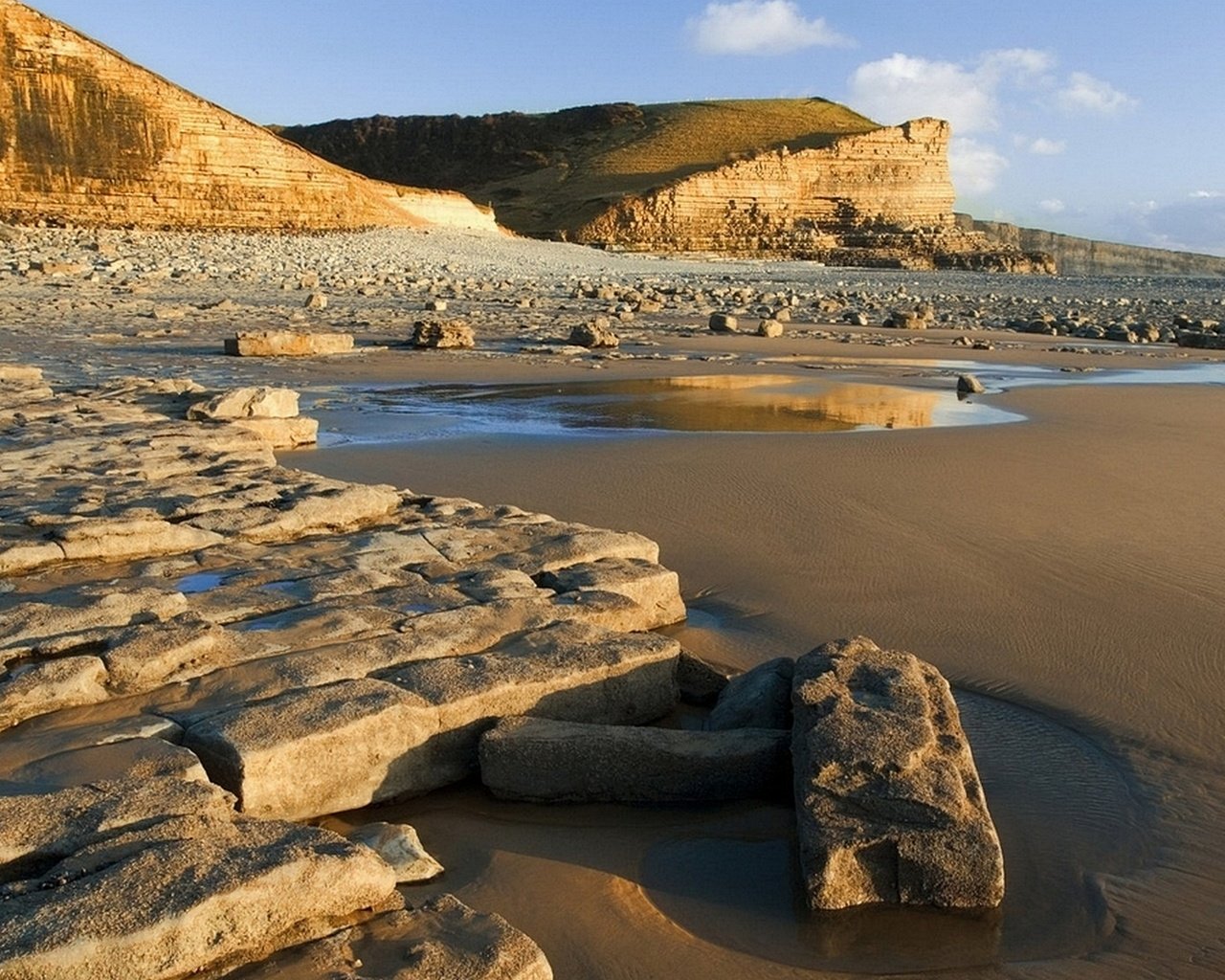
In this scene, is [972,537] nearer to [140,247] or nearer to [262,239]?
[140,247]

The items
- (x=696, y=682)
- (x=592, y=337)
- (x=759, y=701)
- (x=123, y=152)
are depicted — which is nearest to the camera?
(x=759, y=701)

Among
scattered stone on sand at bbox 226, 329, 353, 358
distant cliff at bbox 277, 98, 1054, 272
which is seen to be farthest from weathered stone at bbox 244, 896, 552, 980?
distant cliff at bbox 277, 98, 1054, 272

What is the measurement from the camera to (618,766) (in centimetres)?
291

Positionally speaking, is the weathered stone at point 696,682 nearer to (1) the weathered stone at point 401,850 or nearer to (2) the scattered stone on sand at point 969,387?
(1) the weathered stone at point 401,850

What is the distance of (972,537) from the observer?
203 inches

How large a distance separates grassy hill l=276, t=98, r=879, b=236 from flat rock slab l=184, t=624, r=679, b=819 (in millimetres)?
51459

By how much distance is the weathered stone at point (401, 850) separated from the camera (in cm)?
249

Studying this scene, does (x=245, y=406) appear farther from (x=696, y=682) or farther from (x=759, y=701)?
(x=759, y=701)

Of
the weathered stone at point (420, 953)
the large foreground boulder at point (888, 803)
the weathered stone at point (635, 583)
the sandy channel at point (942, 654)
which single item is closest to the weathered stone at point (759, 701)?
the large foreground boulder at point (888, 803)

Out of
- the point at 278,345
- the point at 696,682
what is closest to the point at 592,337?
the point at 278,345

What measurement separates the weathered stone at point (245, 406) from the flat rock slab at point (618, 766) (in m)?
4.99

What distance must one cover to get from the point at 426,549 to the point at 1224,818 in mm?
2578

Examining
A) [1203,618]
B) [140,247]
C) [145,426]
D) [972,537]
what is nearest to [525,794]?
[1203,618]

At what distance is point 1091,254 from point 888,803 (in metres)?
65.6
